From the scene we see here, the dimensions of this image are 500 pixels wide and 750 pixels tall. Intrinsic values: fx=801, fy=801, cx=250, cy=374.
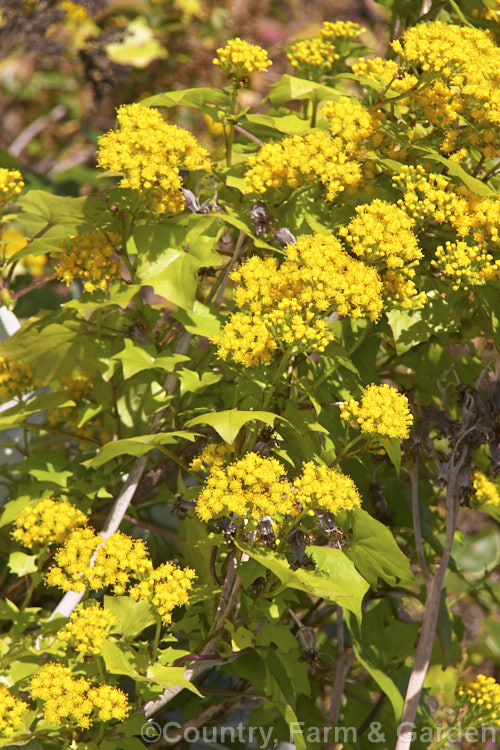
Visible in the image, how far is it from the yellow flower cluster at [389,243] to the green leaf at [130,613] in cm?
52

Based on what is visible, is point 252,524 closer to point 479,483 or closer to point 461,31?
point 479,483

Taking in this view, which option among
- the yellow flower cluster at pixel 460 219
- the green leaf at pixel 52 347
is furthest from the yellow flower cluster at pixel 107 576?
the yellow flower cluster at pixel 460 219

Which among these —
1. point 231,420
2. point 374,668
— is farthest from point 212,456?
point 374,668

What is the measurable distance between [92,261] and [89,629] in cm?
50

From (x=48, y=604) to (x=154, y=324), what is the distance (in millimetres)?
586

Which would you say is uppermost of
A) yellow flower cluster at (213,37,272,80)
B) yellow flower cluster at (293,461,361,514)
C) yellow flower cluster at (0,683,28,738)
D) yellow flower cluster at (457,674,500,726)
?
yellow flower cluster at (213,37,272,80)

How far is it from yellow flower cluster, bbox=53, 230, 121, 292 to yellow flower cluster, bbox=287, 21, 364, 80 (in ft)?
1.57

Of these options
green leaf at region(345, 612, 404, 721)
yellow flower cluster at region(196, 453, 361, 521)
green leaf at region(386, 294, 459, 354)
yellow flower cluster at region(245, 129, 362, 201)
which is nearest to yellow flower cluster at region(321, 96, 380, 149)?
yellow flower cluster at region(245, 129, 362, 201)

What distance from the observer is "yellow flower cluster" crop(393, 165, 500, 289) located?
3.40ft

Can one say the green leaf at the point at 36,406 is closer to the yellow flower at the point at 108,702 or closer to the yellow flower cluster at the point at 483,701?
the yellow flower at the point at 108,702

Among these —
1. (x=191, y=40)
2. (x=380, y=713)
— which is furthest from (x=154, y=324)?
(x=191, y=40)

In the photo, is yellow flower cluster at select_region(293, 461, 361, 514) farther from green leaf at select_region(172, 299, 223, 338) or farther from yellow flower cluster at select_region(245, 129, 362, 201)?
yellow flower cluster at select_region(245, 129, 362, 201)

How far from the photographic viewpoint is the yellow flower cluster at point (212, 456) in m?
1.02

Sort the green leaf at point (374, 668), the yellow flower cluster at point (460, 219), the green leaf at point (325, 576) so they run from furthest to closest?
the green leaf at point (374, 668) < the yellow flower cluster at point (460, 219) < the green leaf at point (325, 576)
